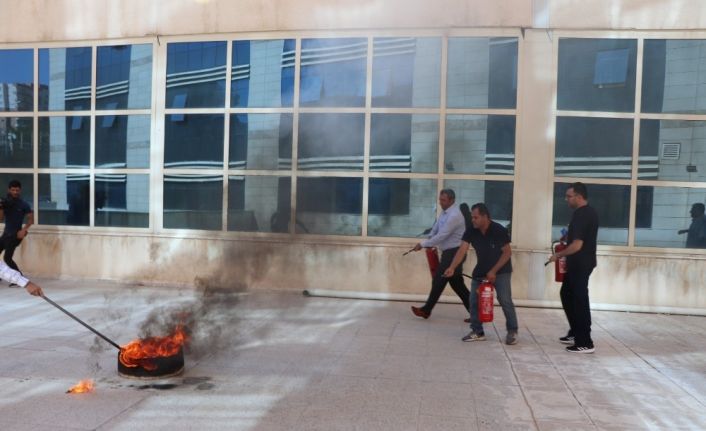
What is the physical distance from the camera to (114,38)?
7.93 meters

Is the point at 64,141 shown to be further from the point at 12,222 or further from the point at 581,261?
the point at 581,261

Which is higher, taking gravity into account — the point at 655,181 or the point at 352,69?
the point at 352,69

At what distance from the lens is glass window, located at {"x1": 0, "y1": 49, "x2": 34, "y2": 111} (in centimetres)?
833

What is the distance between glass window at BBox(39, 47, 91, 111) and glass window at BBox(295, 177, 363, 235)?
12.3 ft

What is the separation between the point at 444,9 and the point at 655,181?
11.3 ft

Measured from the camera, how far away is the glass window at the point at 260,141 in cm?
741

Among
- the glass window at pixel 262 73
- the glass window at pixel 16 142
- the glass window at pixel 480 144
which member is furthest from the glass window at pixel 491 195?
the glass window at pixel 16 142

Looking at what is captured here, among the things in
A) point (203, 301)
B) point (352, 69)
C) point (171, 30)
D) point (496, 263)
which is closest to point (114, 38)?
point (171, 30)

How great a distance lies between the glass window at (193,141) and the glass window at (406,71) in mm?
2328

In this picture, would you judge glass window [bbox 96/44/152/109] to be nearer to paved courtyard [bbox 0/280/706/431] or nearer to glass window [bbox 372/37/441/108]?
paved courtyard [bbox 0/280/706/431]

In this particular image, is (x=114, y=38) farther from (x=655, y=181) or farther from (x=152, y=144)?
(x=655, y=181)

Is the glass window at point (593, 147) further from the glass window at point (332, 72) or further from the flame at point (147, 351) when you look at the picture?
the flame at point (147, 351)

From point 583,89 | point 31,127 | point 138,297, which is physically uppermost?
point 583,89

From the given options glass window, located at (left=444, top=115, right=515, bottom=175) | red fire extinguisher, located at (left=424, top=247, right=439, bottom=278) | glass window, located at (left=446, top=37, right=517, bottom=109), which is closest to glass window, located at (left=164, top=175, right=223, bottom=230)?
red fire extinguisher, located at (left=424, top=247, right=439, bottom=278)
